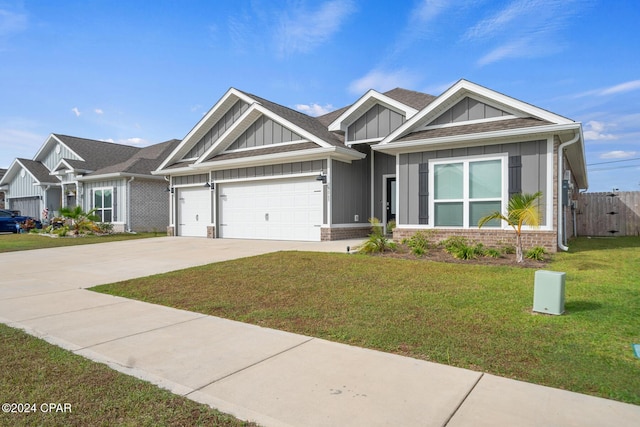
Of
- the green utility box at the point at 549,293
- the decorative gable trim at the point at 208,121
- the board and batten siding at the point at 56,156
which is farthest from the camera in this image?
the board and batten siding at the point at 56,156

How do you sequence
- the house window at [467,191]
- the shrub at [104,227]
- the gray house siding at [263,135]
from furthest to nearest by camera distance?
the shrub at [104,227], the gray house siding at [263,135], the house window at [467,191]

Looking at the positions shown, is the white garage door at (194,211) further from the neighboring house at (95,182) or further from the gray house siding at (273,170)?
the neighboring house at (95,182)

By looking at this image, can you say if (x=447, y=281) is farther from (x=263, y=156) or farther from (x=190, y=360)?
(x=263, y=156)

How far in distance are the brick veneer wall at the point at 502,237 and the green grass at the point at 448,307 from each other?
2.13ft

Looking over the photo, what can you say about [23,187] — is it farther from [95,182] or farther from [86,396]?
[86,396]

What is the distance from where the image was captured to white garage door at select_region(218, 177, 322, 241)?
561 inches

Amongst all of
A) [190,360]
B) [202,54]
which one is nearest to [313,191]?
[202,54]

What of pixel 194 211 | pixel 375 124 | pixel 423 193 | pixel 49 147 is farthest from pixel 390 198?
pixel 49 147

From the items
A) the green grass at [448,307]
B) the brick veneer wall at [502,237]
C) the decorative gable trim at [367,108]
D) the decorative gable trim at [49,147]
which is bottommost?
the green grass at [448,307]

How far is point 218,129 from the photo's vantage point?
18.6 m

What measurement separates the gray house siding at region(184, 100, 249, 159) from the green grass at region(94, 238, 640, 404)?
414 inches

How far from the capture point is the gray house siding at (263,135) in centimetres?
1534

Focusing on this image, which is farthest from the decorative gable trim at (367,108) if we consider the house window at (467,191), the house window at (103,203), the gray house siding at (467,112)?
the house window at (103,203)

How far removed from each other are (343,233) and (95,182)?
691 inches
